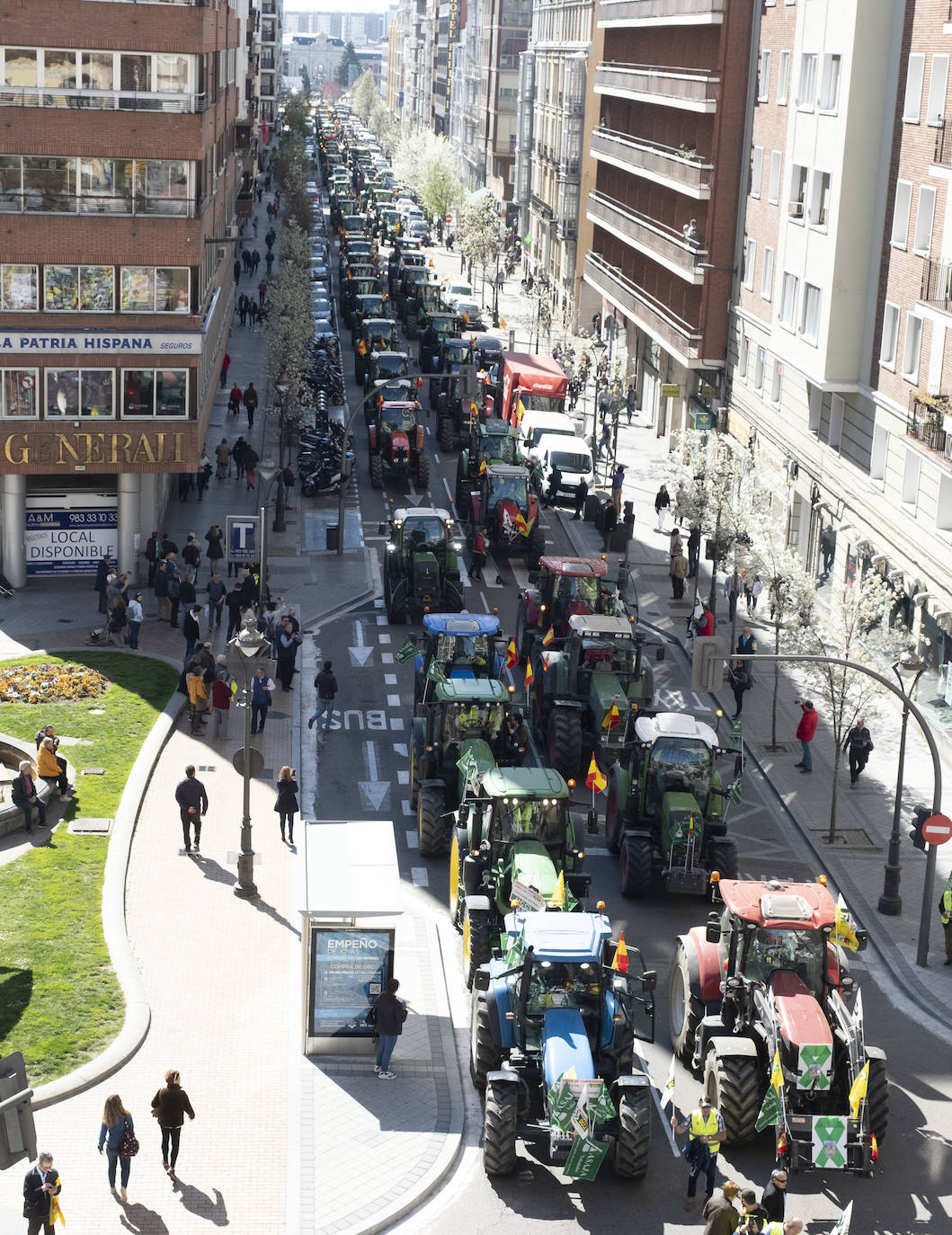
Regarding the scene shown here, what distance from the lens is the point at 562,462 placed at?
59156mm

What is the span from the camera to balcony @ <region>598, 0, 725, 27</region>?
5897 cm

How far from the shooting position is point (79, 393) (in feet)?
144

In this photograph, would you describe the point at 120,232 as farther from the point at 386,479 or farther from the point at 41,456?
the point at 386,479

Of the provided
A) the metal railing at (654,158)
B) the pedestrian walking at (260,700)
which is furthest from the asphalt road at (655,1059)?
the metal railing at (654,158)

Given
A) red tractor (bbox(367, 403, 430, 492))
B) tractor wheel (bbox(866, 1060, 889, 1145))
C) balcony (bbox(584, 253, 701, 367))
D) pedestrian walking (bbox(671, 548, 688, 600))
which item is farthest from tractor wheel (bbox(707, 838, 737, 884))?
balcony (bbox(584, 253, 701, 367))

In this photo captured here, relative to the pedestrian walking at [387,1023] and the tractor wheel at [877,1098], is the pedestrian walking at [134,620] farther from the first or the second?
the tractor wheel at [877,1098]


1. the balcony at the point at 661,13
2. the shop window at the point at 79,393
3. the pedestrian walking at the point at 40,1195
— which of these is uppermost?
the balcony at the point at 661,13

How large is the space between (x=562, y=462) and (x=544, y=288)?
4579cm

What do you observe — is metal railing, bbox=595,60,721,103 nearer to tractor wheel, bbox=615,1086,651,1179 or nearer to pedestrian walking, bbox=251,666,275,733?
pedestrian walking, bbox=251,666,275,733

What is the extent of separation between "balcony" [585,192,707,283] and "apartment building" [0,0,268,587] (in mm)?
20613

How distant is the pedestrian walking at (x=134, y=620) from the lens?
40344mm

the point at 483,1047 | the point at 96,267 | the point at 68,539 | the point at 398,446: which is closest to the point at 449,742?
the point at 483,1047

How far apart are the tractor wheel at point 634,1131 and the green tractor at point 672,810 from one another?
8.08 m

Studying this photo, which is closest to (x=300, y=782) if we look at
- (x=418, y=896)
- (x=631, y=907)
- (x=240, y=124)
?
(x=418, y=896)
